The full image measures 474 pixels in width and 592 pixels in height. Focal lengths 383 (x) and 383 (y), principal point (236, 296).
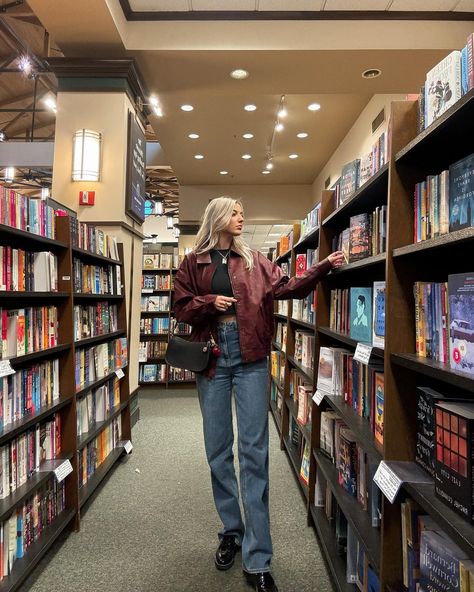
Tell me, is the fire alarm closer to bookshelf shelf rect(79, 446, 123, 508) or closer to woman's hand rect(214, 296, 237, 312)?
bookshelf shelf rect(79, 446, 123, 508)

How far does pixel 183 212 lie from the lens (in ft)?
25.8

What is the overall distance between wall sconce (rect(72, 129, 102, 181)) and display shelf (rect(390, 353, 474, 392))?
3037 mm

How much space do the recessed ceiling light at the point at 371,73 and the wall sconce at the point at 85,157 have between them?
8.45 feet

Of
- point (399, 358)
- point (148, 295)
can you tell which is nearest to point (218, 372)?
point (399, 358)

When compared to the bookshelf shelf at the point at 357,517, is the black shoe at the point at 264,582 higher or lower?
lower

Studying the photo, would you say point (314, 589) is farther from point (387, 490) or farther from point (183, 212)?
point (183, 212)

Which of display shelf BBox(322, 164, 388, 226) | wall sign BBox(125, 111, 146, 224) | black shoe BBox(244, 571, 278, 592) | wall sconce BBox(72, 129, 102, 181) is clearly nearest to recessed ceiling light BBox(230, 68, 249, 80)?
wall sign BBox(125, 111, 146, 224)

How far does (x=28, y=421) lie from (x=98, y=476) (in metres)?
1.04

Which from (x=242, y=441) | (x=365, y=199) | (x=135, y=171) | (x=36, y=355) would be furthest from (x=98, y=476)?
(x=135, y=171)

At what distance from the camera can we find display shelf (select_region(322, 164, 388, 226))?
1316mm

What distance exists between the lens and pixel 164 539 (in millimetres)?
1982

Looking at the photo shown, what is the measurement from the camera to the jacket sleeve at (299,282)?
5.69ft

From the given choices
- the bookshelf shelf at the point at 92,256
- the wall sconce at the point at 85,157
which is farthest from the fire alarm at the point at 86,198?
the bookshelf shelf at the point at 92,256

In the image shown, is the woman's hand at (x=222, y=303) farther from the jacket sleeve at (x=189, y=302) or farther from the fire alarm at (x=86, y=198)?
the fire alarm at (x=86, y=198)
